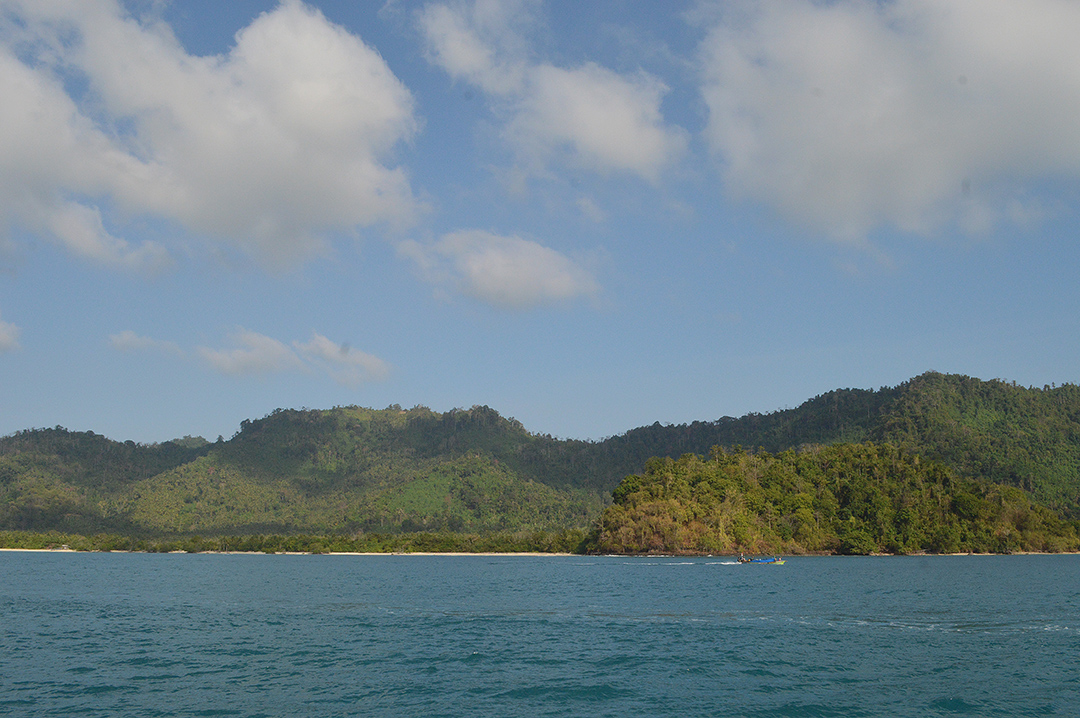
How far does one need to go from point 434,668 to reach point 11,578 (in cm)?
9429

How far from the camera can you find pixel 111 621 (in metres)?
61.1

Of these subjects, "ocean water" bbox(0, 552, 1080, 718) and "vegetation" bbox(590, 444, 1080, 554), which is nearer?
"ocean water" bbox(0, 552, 1080, 718)

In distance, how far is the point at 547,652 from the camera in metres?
46.4

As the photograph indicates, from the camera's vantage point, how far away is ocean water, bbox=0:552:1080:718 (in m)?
34.5

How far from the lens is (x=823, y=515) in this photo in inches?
7441

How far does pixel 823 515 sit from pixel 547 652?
158439 millimetres

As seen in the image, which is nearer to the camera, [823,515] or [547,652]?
[547,652]

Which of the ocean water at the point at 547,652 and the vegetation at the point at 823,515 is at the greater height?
the vegetation at the point at 823,515

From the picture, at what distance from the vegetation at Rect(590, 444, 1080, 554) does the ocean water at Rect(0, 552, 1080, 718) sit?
93469mm

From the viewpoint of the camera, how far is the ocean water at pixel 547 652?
113 feet

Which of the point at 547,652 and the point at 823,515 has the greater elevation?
the point at 823,515

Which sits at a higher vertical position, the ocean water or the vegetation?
the vegetation

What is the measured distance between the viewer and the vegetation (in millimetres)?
179750

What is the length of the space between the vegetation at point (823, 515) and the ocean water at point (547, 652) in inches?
3680
